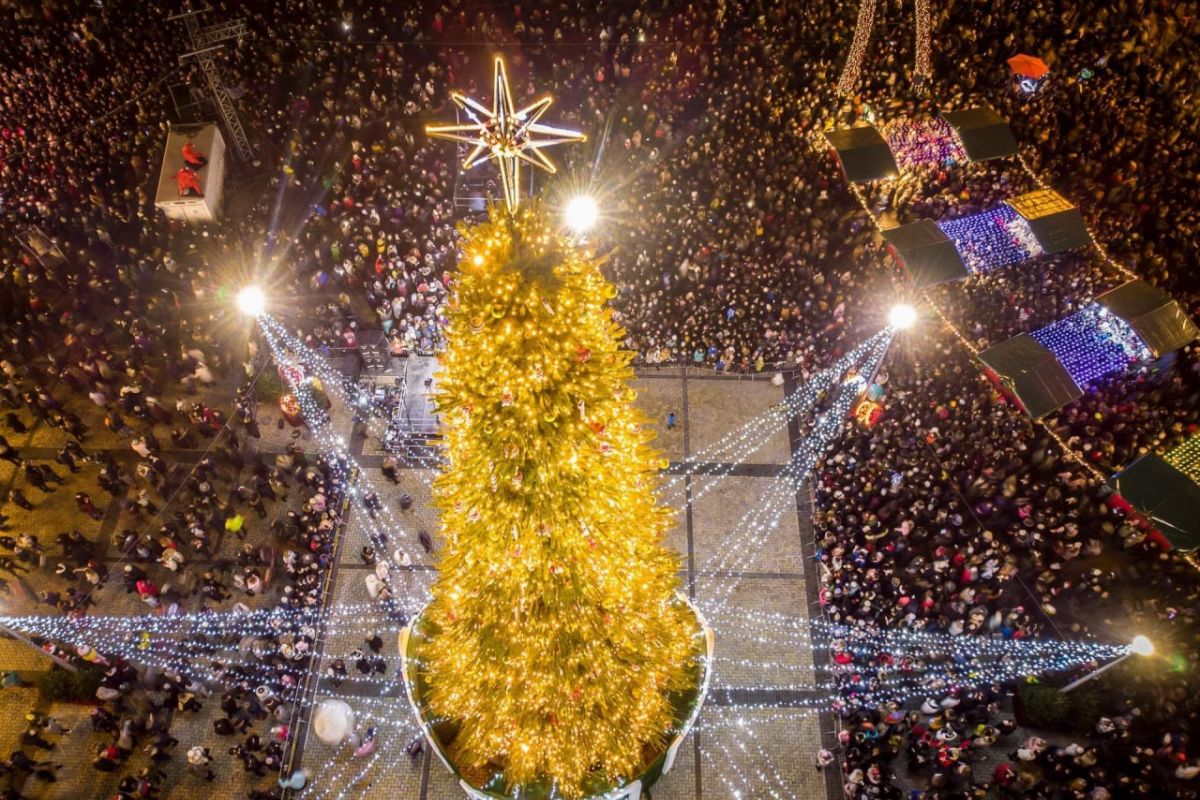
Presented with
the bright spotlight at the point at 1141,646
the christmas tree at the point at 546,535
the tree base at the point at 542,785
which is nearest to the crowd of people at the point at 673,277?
the bright spotlight at the point at 1141,646

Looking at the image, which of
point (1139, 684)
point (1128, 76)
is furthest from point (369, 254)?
point (1128, 76)

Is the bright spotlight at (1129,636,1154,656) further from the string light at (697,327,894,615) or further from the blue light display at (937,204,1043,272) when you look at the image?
the blue light display at (937,204,1043,272)

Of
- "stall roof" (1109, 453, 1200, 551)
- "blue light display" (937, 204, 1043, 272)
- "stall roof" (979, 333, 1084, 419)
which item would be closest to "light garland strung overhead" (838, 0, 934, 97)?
"blue light display" (937, 204, 1043, 272)

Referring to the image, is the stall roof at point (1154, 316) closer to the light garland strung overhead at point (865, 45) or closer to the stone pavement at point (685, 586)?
the stone pavement at point (685, 586)

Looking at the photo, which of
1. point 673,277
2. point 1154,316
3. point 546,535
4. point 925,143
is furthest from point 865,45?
point 546,535

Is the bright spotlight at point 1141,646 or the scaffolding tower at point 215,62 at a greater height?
the scaffolding tower at point 215,62

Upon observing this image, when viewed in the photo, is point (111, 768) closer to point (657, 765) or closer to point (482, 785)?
point (482, 785)
